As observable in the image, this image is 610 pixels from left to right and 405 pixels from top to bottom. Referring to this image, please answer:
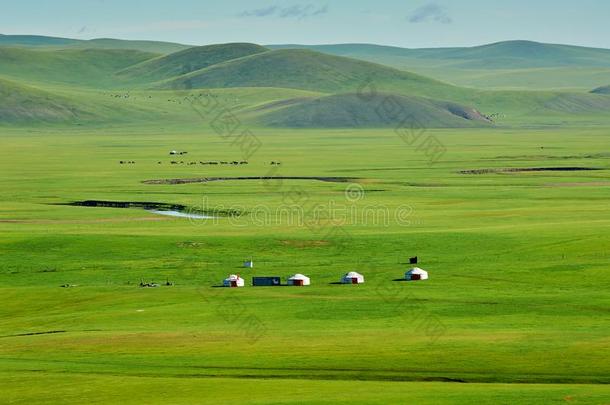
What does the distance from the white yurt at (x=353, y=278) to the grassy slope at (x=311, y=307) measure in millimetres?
1071

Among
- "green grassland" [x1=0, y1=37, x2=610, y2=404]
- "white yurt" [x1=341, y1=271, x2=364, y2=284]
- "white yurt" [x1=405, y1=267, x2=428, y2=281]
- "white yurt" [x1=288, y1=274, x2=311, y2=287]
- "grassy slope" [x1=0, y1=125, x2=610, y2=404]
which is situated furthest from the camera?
"white yurt" [x1=405, y1=267, x2=428, y2=281]

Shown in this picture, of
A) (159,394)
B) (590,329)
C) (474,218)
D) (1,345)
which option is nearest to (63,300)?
(1,345)

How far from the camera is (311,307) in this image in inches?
3339

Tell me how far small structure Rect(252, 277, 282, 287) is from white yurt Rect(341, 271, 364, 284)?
16.5ft

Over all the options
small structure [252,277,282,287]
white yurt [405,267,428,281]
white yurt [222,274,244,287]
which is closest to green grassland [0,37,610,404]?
white yurt [222,274,244,287]

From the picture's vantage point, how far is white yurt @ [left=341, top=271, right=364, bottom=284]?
94.1m

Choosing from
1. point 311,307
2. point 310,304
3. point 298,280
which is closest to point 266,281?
point 298,280

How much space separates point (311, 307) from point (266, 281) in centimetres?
1098

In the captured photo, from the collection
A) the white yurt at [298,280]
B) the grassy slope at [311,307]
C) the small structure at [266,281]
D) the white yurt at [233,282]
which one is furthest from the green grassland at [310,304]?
the small structure at [266,281]

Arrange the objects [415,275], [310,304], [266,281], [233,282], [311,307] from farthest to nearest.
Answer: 1. [266,281]
2. [415,275]
3. [233,282]
4. [310,304]
5. [311,307]

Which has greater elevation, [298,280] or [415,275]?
[415,275]

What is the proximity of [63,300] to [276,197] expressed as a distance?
73.4 m

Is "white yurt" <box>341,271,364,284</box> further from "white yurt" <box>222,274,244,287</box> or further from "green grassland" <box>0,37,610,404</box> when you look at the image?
"white yurt" <box>222,274,244,287</box>

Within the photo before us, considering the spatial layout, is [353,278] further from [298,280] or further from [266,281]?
[266,281]
